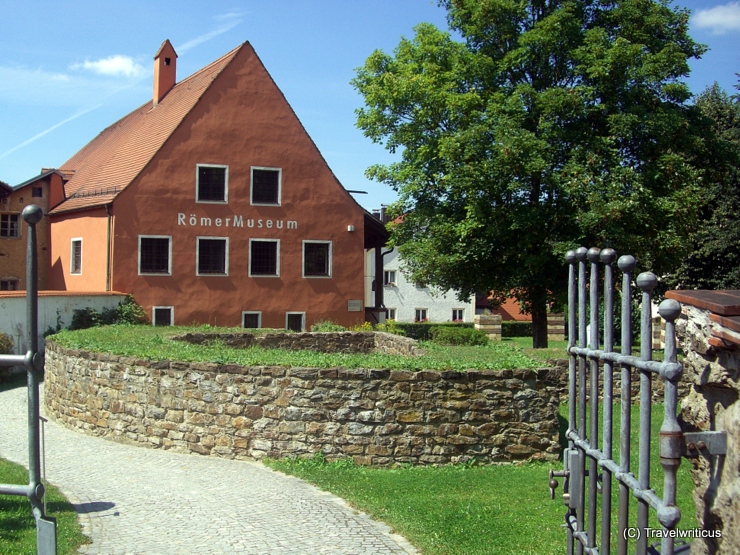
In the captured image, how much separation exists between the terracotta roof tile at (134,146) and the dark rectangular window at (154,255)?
198 centimetres

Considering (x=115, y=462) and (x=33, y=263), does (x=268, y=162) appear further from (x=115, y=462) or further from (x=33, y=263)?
(x=33, y=263)

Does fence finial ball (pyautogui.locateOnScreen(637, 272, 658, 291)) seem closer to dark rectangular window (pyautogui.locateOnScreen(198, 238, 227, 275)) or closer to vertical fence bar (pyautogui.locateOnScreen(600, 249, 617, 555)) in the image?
vertical fence bar (pyautogui.locateOnScreen(600, 249, 617, 555))

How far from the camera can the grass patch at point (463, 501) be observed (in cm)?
728

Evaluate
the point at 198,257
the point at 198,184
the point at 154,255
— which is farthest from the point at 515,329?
the point at 154,255

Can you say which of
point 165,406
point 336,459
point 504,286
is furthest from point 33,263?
point 504,286

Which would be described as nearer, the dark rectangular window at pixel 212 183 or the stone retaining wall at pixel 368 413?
the stone retaining wall at pixel 368 413

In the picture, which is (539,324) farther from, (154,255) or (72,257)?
(72,257)

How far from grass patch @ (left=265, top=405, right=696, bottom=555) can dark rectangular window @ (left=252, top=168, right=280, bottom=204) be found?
63.9 feet

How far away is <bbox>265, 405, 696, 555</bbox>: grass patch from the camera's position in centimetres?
728

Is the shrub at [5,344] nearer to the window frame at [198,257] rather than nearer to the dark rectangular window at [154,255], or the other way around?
the dark rectangular window at [154,255]

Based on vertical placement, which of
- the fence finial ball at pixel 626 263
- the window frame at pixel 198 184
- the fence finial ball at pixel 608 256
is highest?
the window frame at pixel 198 184

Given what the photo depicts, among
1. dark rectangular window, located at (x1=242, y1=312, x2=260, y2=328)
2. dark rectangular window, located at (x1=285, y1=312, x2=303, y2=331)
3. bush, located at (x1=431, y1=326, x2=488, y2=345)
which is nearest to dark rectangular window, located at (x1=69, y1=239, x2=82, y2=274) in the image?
dark rectangular window, located at (x1=242, y1=312, x2=260, y2=328)

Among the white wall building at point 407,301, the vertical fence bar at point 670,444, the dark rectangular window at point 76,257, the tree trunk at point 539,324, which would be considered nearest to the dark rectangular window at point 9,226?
the dark rectangular window at point 76,257

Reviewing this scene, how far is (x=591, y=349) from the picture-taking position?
4602 mm
